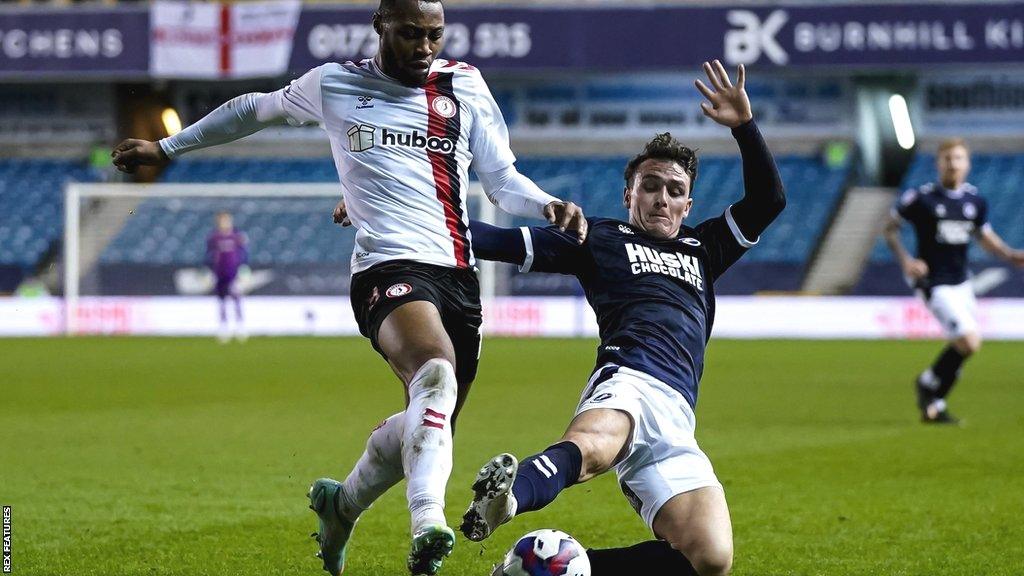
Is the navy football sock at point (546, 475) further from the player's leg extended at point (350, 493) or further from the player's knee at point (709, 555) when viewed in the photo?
the player's leg extended at point (350, 493)

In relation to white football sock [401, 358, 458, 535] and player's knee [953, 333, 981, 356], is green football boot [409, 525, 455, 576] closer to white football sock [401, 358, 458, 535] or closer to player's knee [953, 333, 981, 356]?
white football sock [401, 358, 458, 535]

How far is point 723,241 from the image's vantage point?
519cm

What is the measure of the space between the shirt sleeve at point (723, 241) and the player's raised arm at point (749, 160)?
0.08 feet

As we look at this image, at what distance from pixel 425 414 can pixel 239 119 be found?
5.02 ft

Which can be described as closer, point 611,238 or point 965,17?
point 611,238

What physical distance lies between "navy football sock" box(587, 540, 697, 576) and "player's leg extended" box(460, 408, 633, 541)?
1.09 feet

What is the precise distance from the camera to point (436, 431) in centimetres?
435

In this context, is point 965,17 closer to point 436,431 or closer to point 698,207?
point 698,207

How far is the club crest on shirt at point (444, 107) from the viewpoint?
16.8 feet

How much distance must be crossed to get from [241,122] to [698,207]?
22.7 meters

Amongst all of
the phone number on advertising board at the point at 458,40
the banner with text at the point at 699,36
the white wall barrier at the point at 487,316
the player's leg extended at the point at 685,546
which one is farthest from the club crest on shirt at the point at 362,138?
the phone number on advertising board at the point at 458,40

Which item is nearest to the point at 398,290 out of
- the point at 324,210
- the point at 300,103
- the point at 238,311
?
the point at 300,103

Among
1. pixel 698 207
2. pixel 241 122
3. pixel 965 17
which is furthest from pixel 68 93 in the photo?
pixel 241 122

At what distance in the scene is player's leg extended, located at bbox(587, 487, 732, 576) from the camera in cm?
437
